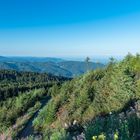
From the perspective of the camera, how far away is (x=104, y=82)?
41719 millimetres

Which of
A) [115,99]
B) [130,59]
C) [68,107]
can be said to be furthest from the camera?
[68,107]

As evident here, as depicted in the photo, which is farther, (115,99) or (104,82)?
(104,82)

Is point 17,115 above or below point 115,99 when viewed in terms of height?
below

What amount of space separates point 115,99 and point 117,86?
9.07 ft

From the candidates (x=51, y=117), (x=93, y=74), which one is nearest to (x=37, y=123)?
(x=51, y=117)

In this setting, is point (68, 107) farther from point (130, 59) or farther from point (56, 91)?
point (56, 91)

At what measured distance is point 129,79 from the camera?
115 ft

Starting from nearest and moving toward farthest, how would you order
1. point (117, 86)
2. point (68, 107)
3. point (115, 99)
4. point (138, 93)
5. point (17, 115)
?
1. point (138, 93)
2. point (115, 99)
3. point (117, 86)
4. point (68, 107)
5. point (17, 115)

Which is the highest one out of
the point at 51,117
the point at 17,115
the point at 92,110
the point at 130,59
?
the point at 130,59

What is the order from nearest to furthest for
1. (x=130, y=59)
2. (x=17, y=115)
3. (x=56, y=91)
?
(x=130, y=59) → (x=56, y=91) → (x=17, y=115)

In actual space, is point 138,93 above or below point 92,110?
above

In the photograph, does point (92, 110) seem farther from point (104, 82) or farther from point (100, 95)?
point (104, 82)

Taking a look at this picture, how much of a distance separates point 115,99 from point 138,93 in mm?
3423

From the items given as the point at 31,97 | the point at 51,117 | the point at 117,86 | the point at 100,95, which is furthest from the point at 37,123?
the point at 31,97
